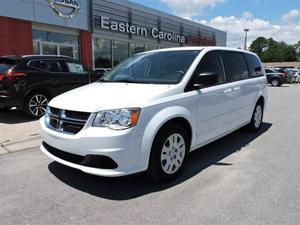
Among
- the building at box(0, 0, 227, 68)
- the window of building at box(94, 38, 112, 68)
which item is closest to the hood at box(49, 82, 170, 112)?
the building at box(0, 0, 227, 68)

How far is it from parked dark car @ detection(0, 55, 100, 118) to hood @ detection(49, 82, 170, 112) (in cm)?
428

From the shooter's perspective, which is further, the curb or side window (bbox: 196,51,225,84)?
the curb

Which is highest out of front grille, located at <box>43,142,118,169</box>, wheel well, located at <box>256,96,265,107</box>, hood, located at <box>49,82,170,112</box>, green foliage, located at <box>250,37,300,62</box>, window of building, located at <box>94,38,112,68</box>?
green foliage, located at <box>250,37,300,62</box>

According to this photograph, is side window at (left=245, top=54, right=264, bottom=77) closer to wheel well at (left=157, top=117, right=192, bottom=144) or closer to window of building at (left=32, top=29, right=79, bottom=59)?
wheel well at (left=157, top=117, right=192, bottom=144)

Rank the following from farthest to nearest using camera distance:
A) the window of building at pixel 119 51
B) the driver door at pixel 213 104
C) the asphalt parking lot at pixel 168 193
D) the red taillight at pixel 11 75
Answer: the window of building at pixel 119 51 → the red taillight at pixel 11 75 → the driver door at pixel 213 104 → the asphalt parking lot at pixel 168 193

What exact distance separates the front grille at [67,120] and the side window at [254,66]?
4237 millimetres

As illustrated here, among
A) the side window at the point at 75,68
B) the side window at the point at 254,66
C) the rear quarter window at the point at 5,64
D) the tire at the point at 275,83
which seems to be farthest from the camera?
the tire at the point at 275,83

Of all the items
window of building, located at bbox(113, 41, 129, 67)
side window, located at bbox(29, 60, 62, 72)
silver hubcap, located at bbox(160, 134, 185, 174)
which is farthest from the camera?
window of building, located at bbox(113, 41, 129, 67)

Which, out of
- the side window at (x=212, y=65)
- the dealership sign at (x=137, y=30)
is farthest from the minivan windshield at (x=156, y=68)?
the dealership sign at (x=137, y=30)

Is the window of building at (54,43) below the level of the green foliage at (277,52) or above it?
below

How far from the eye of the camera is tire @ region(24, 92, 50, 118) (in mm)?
8164

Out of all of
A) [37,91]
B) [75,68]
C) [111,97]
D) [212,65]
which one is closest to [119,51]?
[75,68]

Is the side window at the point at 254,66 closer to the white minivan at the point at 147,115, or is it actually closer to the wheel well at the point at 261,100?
the wheel well at the point at 261,100

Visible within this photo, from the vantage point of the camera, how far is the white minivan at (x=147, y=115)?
11.5 feet
